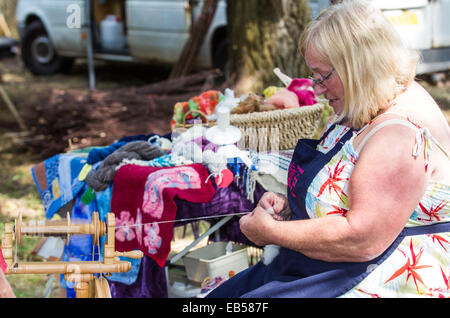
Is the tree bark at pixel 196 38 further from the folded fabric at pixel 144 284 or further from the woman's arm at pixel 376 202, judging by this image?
the woman's arm at pixel 376 202

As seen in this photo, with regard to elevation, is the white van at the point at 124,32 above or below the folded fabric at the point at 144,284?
above

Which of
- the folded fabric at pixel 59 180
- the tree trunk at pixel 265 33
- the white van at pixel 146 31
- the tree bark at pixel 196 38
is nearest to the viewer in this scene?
the folded fabric at pixel 59 180

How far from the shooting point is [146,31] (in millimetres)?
6875

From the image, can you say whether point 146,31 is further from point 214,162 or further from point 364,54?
point 364,54

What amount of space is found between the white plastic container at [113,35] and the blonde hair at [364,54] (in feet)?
20.4

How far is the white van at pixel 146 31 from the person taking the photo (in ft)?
16.3

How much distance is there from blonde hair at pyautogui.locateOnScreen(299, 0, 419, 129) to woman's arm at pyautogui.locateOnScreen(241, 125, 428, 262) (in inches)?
4.1

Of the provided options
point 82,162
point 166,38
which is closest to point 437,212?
point 82,162

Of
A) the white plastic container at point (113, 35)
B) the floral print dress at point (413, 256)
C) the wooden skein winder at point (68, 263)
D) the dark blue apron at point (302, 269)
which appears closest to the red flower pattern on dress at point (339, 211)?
the floral print dress at point (413, 256)

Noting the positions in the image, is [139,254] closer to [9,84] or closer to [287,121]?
[287,121]

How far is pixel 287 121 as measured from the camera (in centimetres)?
212

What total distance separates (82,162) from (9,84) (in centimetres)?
622

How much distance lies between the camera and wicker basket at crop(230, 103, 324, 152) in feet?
6.59

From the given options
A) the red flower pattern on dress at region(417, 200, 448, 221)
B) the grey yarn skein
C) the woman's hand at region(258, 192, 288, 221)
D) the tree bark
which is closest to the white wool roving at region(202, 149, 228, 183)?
the grey yarn skein
